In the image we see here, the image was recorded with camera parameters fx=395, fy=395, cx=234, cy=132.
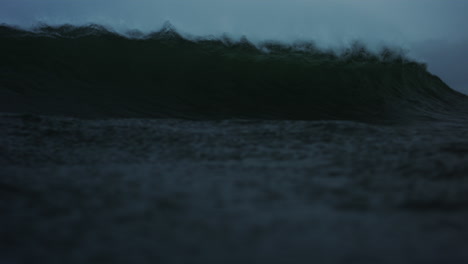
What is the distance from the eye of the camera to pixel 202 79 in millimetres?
6016

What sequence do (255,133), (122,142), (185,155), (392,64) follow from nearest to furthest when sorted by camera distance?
(185,155) → (122,142) → (255,133) → (392,64)

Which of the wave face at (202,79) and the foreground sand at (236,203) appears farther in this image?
the wave face at (202,79)

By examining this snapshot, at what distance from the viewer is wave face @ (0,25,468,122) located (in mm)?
4762

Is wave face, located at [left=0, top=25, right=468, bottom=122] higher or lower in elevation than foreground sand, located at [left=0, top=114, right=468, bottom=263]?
higher

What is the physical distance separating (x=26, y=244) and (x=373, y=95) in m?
5.87

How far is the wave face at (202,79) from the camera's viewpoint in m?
4.76

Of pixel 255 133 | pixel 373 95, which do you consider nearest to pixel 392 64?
pixel 373 95

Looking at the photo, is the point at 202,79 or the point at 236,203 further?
the point at 202,79

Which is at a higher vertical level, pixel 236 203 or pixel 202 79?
pixel 202 79

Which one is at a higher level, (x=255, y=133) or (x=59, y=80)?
(x=59, y=80)

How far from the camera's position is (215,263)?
2.80 ft

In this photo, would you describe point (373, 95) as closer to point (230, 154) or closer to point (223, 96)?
point (223, 96)

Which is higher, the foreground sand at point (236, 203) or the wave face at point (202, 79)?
the wave face at point (202, 79)

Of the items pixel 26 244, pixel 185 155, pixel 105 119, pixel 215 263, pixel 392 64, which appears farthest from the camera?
pixel 392 64
